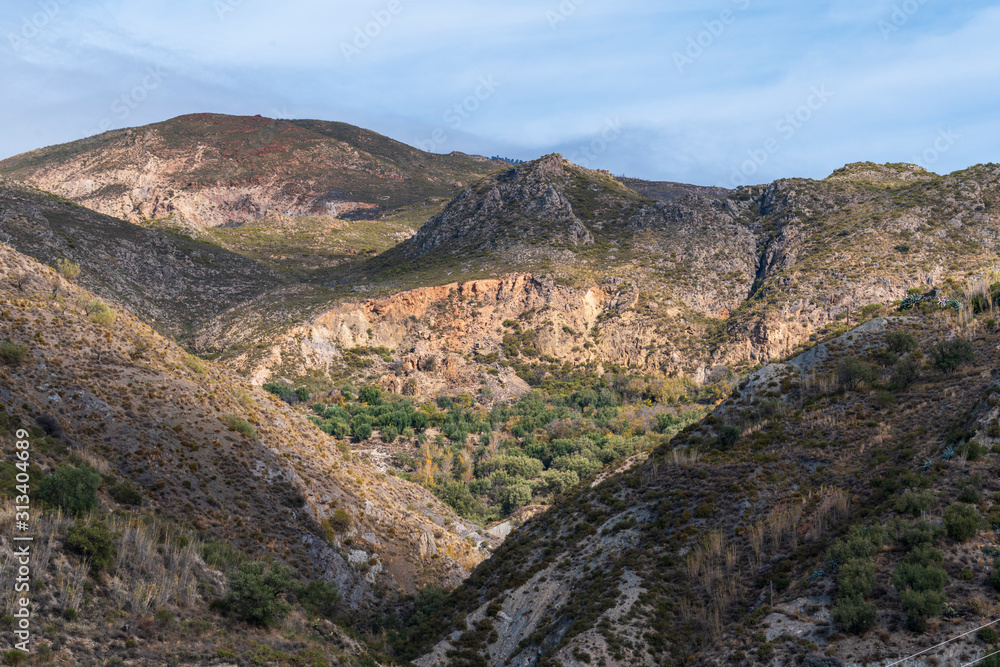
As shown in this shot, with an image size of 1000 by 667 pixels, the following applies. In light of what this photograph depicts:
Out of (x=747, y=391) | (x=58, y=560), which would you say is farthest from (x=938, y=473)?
(x=58, y=560)

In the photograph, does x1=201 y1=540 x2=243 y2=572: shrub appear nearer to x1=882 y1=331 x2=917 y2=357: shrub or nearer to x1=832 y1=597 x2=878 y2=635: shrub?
x1=832 y1=597 x2=878 y2=635: shrub

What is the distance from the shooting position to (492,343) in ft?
340

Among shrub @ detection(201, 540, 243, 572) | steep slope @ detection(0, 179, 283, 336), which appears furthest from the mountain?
shrub @ detection(201, 540, 243, 572)

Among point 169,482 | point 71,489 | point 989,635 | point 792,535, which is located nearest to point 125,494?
point 169,482

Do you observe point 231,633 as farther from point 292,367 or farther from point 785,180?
point 785,180

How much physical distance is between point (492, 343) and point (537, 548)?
7273 cm

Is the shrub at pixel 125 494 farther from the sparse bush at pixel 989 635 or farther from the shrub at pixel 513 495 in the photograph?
the shrub at pixel 513 495

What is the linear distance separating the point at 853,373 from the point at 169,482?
28942 mm

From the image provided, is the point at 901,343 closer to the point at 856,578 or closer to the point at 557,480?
the point at 856,578

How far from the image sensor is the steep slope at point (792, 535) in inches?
712

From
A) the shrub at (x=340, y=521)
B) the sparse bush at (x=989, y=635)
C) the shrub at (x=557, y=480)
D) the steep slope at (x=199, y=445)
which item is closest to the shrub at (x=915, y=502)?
the sparse bush at (x=989, y=635)

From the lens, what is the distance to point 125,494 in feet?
78.4

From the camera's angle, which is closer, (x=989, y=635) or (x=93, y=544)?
(x=989, y=635)

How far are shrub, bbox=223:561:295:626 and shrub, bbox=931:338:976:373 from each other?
26.6 metres
